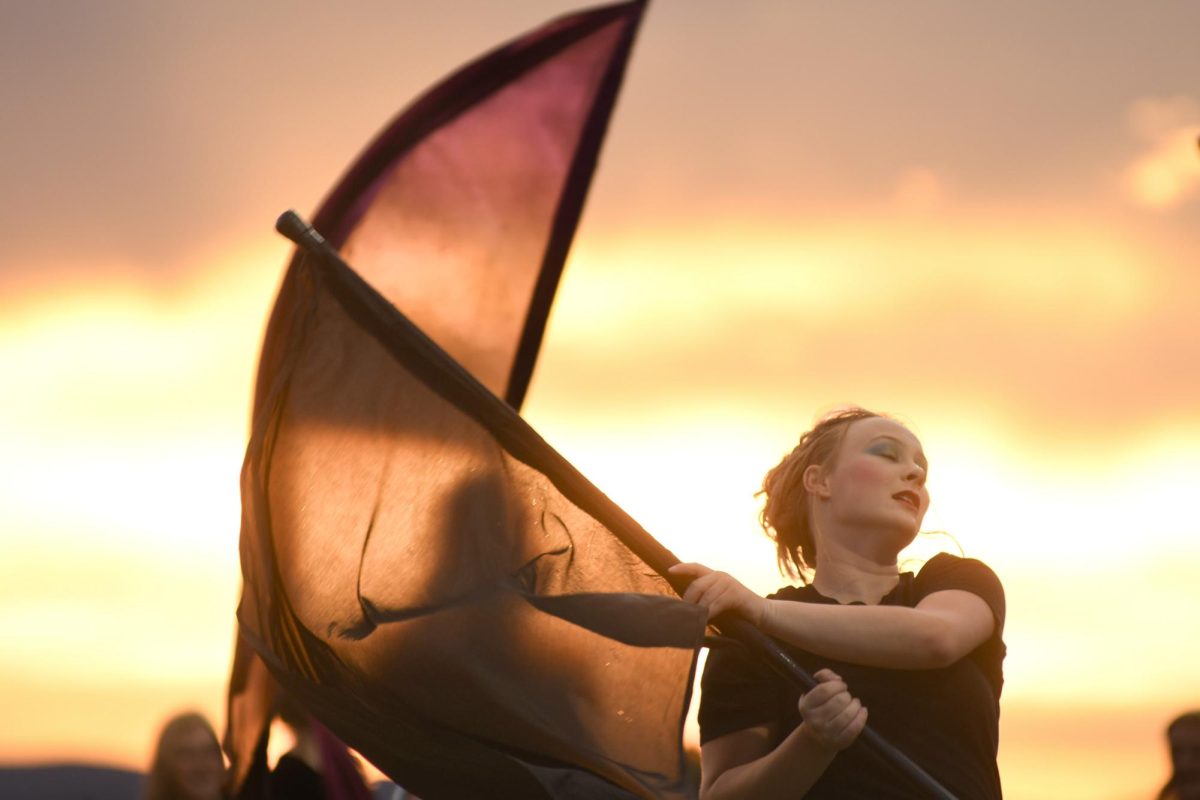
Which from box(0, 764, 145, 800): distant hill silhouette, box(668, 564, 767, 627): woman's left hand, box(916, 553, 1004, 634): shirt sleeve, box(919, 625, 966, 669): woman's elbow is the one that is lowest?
box(0, 764, 145, 800): distant hill silhouette

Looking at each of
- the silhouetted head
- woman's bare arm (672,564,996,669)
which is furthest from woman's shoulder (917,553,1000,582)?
the silhouetted head

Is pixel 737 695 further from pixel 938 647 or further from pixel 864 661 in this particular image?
pixel 938 647

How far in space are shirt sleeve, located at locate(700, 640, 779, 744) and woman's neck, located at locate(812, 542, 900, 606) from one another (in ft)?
0.85

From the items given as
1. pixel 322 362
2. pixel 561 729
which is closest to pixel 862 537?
pixel 561 729

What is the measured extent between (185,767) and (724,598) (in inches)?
112

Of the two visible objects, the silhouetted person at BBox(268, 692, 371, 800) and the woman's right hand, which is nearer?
the woman's right hand

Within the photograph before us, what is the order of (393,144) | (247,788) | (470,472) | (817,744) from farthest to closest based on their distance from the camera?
(393,144), (247,788), (470,472), (817,744)

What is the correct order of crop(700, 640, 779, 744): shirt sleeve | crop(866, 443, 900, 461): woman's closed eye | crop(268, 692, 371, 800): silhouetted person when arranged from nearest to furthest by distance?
crop(700, 640, 779, 744): shirt sleeve
crop(866, 443, 900, 461): woman's closed eye
crop(268, 692, 371, 800): silhouetted person

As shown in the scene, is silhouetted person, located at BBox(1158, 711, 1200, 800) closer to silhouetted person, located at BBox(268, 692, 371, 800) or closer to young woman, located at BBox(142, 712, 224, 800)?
silhouetted person, located at BBox(268, 692, 371, 800)

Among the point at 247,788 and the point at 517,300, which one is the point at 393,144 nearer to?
the point at 517,300

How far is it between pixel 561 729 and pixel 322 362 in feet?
3.02

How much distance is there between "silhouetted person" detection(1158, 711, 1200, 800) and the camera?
17.7 ft

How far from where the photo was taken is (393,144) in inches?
312

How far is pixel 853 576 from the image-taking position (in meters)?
3.61
